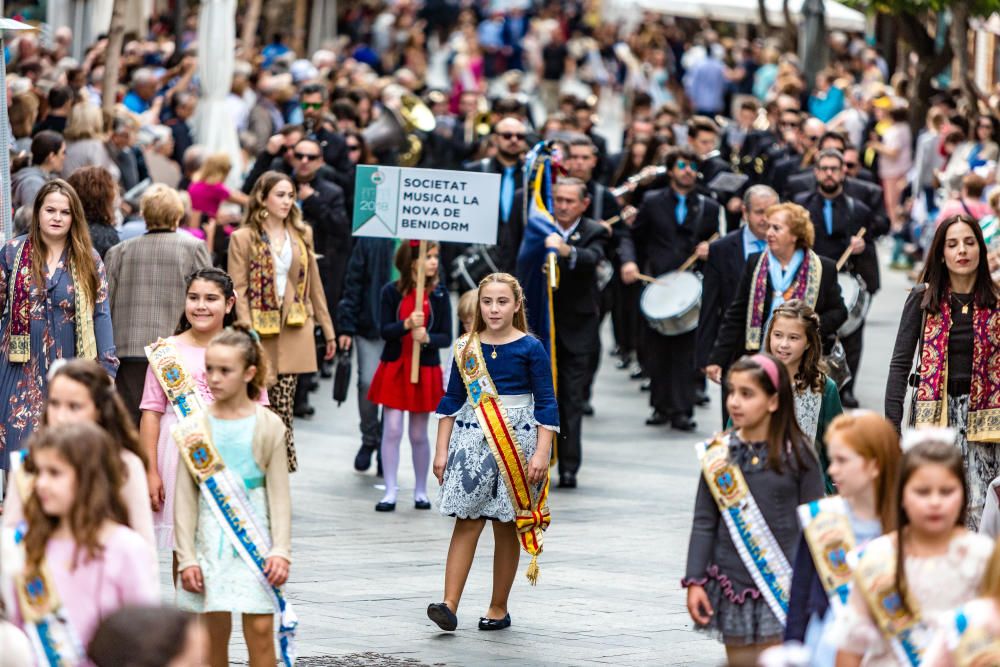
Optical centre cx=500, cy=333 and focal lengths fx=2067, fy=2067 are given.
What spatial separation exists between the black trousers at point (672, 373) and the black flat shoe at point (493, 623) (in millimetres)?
6285

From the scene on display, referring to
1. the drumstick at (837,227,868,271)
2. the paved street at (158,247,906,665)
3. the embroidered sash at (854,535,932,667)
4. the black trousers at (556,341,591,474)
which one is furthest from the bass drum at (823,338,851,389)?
the embroidered sash at (854,535,932,667)

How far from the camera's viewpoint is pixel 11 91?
15.8 metres

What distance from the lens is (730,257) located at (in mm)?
12891

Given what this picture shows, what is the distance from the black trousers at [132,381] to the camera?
10.4 m

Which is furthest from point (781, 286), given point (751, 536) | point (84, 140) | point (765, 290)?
point (84, 140)

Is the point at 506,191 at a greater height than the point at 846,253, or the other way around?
the point at 506,191

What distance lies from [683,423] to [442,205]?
444cm

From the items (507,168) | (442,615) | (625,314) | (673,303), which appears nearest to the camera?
(442,615)

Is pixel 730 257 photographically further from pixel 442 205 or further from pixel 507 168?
pixel 442 205

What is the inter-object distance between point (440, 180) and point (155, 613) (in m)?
6.99

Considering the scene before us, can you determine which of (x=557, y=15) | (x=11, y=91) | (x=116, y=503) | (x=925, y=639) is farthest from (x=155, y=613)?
(x=557, y=15)

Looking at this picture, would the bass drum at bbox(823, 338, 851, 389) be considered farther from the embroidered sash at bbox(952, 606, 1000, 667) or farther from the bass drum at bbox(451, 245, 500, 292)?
the embroidered sash at bbox(952, 606, 1000, 667)

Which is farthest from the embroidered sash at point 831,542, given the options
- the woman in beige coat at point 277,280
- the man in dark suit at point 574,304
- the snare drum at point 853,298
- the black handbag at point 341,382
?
the snare drum at point 853,298

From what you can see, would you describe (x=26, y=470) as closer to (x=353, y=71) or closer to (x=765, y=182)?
(x=765, y=182)
